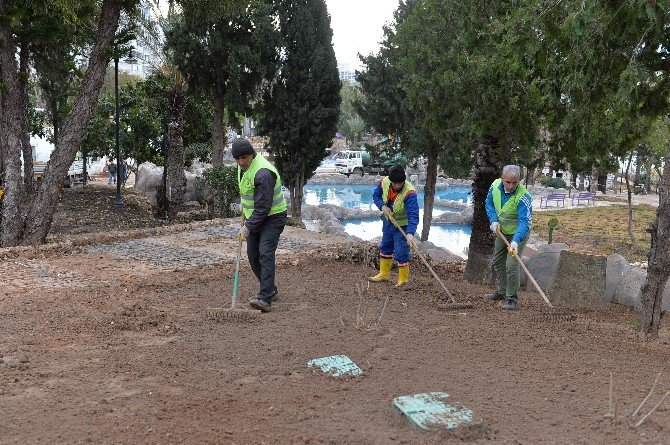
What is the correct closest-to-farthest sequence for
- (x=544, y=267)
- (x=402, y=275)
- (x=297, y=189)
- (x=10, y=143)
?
(x=402, y=275), (x=544, y=267), (x=10, y=143), (x=297, y=189)

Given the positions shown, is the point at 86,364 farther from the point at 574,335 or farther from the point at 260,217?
the point at 574,335

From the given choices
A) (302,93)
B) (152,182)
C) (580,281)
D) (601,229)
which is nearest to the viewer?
(580,281)

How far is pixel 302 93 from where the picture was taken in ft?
65.7

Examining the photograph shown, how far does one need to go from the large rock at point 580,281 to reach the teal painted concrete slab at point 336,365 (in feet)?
11.3

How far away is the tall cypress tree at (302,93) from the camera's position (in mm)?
20047

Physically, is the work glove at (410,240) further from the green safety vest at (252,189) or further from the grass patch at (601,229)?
the grass patch at (601,229)

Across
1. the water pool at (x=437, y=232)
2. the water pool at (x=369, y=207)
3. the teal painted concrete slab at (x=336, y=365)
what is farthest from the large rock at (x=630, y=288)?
the water pool at (x=437, y=232)

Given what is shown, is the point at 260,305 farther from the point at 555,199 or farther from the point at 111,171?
the point at 555,199

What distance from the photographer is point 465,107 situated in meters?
9.71

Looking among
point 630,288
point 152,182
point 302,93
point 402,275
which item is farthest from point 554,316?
point 152,182

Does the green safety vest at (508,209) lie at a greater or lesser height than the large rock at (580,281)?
greater

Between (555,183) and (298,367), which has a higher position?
(555,183)

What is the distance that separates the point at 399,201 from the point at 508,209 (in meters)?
1.37

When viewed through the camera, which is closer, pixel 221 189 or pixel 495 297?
pixel 495 297
